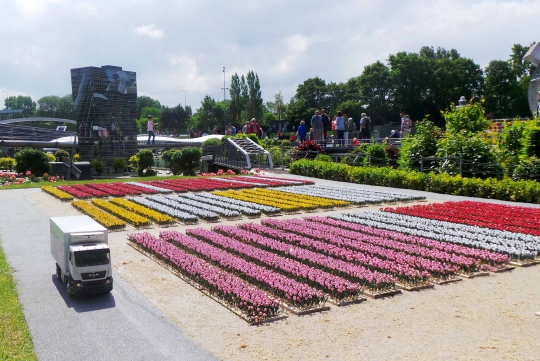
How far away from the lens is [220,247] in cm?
1170

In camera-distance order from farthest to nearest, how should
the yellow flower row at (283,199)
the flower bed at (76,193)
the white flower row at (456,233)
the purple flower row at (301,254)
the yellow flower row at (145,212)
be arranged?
the flower bed at (76,193)
the yellow flower row at (283,199)
the yellow flower row at (145,212)
the white flower row at (456,233)
the purple flower row at (301,254)

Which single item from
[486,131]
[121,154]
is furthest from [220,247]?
[121,154]

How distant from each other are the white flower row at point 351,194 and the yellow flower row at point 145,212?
685 cm

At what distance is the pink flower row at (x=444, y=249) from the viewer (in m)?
10.1

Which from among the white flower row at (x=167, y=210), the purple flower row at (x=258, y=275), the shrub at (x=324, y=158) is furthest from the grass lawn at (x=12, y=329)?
the shrub at (x=324, y=158)

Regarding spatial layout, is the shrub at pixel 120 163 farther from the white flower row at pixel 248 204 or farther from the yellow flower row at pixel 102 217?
the yellow flower row at pixel 102 217

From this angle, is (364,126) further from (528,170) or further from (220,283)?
(220,283)

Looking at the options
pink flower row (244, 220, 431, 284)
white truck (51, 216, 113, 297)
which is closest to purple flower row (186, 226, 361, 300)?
pink flower row (244, 220, 431, 284)

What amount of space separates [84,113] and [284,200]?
31201mm

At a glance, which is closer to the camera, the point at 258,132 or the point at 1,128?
the point at 258,132

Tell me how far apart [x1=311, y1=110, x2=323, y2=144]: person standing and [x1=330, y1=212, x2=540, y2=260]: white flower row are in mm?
17439

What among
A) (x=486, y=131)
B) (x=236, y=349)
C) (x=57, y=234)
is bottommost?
(x=236, y=349)

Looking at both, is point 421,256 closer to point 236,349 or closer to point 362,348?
point 362,348

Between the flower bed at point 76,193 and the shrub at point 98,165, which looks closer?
the flower bed at point 76,193
